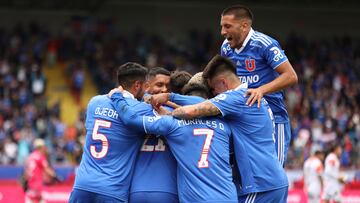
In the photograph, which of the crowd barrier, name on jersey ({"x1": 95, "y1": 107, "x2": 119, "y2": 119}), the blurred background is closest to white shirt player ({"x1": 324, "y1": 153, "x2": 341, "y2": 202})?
the crowd barrier

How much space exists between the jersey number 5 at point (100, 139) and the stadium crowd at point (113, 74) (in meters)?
16.8

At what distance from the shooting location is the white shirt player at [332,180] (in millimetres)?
18688

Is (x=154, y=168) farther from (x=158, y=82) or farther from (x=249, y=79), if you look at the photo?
(x=249, y=79)

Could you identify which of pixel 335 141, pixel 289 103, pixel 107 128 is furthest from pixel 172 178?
pixel 289 103

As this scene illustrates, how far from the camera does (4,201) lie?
728 inches

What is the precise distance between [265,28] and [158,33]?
15.6 ft

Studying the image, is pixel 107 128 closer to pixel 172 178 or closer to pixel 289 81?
pixel 172 178

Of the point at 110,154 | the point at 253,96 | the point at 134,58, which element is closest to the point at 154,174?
the point at 110,154

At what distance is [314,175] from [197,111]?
12.3 metres

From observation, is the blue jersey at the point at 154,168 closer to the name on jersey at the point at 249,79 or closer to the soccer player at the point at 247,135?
the soccer player at the point at 247,135

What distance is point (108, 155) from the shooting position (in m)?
7.46

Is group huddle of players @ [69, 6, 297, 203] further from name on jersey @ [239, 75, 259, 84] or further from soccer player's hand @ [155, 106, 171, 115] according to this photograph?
name on jersey @ [239, 75, 259, 84]

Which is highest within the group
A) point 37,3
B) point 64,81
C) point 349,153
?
point 37,3

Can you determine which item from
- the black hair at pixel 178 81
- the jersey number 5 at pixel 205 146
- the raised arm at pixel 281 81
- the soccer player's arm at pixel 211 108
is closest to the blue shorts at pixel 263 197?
the jersey number 5 at pixel 205 146
